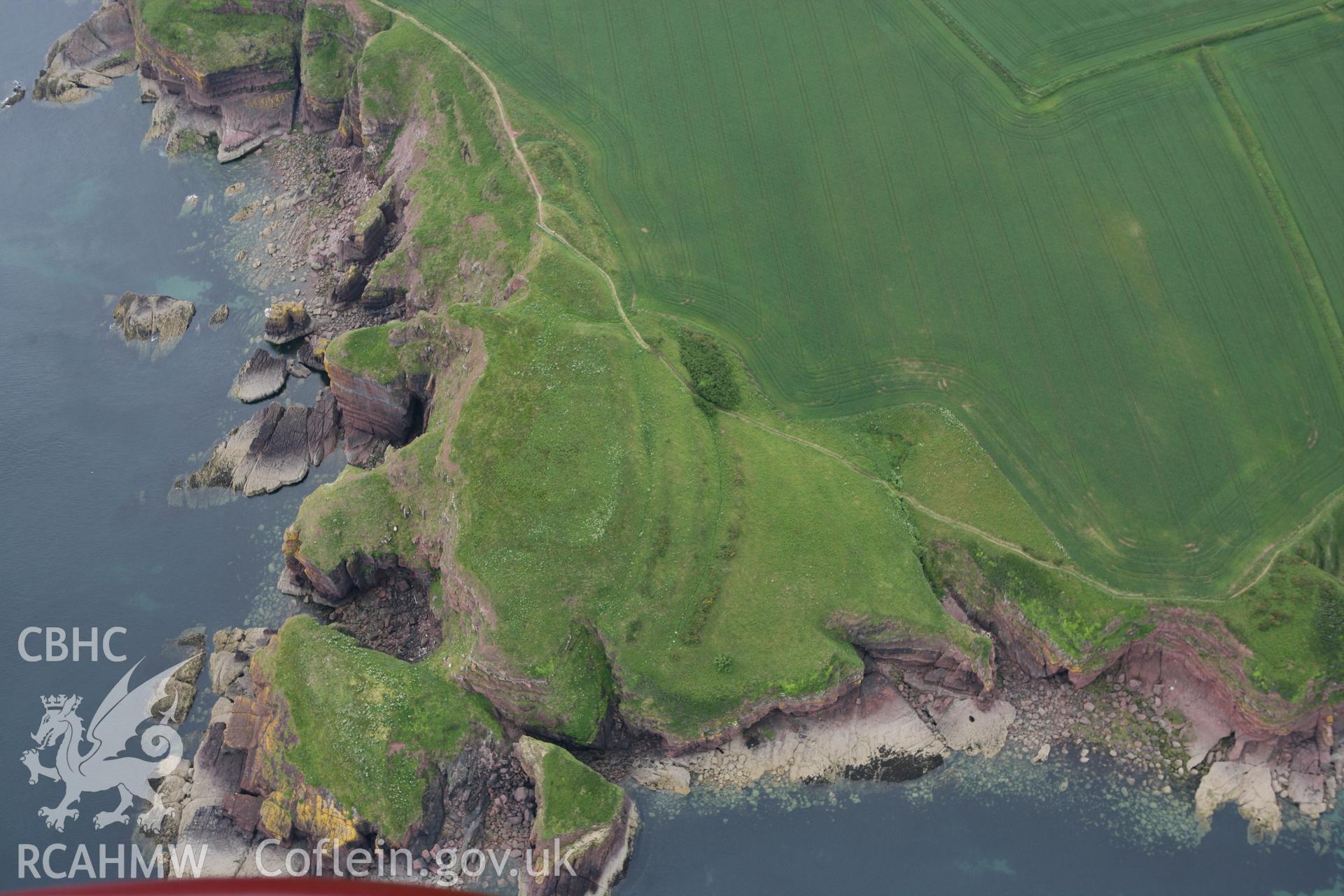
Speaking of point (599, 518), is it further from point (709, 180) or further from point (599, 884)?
point (709, 180)

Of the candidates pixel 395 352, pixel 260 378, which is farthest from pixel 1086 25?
pixel 260 378

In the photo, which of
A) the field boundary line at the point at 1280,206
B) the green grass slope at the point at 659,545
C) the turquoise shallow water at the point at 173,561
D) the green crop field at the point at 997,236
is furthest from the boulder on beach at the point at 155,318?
the field boundary line at the point at 1280,206

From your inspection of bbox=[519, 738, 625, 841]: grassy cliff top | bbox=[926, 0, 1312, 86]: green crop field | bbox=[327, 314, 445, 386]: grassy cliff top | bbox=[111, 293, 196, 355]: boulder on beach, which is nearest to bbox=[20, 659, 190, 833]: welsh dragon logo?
bbox=[327, 314, 445, 386]: grassy cliff top

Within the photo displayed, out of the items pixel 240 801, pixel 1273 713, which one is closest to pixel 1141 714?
pixel 1273 713

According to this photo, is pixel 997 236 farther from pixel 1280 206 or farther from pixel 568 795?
pixel 568 795

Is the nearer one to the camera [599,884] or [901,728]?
[599,884]

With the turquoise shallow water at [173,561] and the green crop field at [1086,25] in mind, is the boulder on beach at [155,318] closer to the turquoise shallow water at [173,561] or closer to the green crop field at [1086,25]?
the turquoise shallow water at [173,561]
